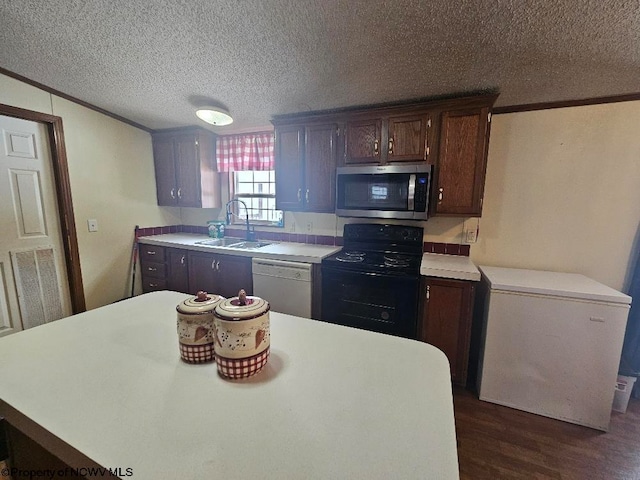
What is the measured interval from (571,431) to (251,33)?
9.90ft

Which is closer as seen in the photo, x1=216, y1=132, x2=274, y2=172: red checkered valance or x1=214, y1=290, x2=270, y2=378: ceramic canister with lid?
x1=214, y1=290, x2=270, y2=378: ceramic canister with lid

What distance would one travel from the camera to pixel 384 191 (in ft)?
7.32

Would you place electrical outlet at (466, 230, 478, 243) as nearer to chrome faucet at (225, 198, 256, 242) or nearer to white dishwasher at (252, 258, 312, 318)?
white dishwasher at (252, 258, 312, 318)

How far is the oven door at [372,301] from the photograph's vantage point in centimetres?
194

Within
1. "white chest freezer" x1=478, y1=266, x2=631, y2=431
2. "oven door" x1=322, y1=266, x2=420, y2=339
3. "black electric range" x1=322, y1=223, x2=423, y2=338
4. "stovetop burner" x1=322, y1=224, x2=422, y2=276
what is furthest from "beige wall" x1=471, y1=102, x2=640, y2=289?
"oven door" x1=322, y1=266, x2=420, y2=339

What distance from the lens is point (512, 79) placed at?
174 centimetres

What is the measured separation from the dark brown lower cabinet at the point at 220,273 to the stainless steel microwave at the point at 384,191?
1.04 meters

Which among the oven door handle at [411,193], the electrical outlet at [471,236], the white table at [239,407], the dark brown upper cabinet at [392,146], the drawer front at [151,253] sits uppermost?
the dark brown upper cabinet at [392,146]

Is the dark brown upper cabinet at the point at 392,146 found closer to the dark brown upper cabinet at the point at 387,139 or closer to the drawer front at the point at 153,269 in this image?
the dark brown upper cabinet at the point at 387,139

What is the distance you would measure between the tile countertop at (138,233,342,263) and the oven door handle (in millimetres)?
776

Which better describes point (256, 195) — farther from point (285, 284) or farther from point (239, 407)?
point (239, 407)

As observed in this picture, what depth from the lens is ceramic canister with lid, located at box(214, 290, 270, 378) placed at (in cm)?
66

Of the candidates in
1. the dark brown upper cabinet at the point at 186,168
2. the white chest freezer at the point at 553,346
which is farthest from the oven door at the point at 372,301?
the dark brown upper cabinet at the point at 186,168

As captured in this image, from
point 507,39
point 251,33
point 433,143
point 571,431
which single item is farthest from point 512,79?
point 571,431
